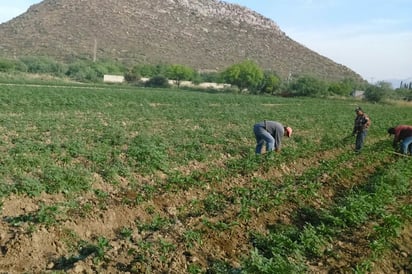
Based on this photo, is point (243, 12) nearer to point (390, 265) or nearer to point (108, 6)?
point (108, 6)

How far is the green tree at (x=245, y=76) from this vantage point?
7450cm

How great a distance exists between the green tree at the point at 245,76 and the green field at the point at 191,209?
61415 mm

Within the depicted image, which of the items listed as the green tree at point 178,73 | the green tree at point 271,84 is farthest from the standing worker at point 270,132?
the green tree at point 178,73

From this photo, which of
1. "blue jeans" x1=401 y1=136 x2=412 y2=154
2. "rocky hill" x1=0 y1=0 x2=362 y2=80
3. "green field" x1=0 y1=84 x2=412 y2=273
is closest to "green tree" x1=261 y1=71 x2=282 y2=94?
"rocky hill" x1=0 y1=0 x2=362 y2=80

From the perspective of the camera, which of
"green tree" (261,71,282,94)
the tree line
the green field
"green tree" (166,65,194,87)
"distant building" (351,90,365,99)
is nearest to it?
the green field

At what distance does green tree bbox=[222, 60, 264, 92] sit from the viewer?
74.5 meters

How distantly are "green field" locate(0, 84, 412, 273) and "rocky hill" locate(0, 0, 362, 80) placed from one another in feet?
252

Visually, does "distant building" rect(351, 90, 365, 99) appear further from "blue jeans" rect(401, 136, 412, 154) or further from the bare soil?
the bare soil

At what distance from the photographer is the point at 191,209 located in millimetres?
7582

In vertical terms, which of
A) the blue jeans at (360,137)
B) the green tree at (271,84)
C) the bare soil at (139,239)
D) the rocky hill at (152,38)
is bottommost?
the bare soil at (139,239)

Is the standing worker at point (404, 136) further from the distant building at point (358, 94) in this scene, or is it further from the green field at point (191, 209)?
the distant building at point (358, 94)

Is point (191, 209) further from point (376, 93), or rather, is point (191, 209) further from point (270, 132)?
point (376, 93)

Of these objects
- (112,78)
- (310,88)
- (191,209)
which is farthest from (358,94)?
(191,209)

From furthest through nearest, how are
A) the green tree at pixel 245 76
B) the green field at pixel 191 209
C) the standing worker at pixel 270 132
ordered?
the green tree at pixel 245 76 < the standing worker at pixel 270 132 < the green field at pixel 191 209
